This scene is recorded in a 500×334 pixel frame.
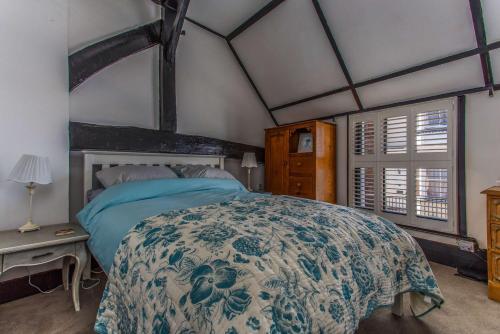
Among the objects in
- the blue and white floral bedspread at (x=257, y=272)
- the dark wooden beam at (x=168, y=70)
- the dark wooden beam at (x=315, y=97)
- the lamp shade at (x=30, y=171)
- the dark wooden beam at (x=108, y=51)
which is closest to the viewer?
the blue and white floral bedspread at (x=257, y=272)

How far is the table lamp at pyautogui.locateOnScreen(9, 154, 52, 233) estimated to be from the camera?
67.7 inches

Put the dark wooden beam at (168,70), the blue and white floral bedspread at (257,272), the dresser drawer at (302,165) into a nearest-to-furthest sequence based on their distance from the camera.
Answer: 1. the blue and white floral bedspread at (257,272)
2. the dark wooden beam at (168,70)
3. the dresser drawer at (302,165)

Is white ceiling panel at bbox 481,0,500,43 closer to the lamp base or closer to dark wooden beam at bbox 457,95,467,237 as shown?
dark wooden beam at bbox 457,95,467,237

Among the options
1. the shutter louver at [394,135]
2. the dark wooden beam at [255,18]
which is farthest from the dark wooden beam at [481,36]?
the dark wooden beam at [255,18]

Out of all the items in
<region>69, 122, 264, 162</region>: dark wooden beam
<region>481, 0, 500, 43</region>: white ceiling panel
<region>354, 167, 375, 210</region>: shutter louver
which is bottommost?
<region>354, 167, 375, 210</region>: shutter louver

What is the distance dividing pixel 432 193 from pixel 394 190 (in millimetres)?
378

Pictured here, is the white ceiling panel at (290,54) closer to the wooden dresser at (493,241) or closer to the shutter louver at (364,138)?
the shutter louver at (364,138)

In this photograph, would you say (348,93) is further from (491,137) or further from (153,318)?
(153,318)

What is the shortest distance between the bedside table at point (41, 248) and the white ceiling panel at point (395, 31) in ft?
10.0

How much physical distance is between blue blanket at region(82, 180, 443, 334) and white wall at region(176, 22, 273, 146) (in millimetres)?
2116

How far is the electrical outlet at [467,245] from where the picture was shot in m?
2.35

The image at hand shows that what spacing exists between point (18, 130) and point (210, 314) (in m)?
2.21

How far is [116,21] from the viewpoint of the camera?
260 centimetres

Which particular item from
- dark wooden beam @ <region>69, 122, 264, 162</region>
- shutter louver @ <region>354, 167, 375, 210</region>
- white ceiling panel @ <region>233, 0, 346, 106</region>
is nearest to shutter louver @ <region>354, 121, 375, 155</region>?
shutter louver @ <region>354, 167, 375, 210</region>
